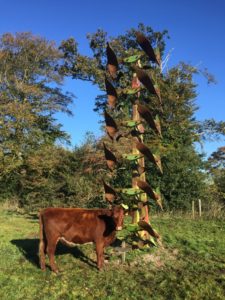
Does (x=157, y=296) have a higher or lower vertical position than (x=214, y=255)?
lower

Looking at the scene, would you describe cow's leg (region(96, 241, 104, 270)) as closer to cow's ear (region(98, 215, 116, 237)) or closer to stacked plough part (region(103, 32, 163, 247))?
cow's ear (region(98, 215, 116, 237))

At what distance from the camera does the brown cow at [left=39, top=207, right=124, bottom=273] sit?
8055mm

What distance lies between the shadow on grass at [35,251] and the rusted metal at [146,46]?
4202mm

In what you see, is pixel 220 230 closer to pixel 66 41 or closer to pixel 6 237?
pixel 6 237

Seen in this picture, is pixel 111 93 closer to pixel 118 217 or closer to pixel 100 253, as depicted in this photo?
pixel 118 217

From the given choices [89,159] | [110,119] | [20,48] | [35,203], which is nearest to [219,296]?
[110,119]

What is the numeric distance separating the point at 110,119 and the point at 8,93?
82.1 feet

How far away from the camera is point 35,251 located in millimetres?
9734

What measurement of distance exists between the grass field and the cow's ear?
2.01ft

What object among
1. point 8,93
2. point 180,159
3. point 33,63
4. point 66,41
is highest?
point 66,41

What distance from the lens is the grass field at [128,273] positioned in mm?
6520

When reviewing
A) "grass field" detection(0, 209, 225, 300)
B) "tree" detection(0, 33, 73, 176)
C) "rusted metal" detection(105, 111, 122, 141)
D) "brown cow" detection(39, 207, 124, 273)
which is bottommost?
"grass field" detection(0, 209, 225, 300)

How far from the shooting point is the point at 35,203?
78.6ft

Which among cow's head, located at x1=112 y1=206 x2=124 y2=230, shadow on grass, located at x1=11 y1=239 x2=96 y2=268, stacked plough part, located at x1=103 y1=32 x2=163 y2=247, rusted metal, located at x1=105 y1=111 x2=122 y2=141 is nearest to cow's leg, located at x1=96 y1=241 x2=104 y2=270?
shadow on grass, located at x1=11 y1=239 x2=96 y2=268
